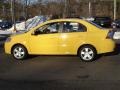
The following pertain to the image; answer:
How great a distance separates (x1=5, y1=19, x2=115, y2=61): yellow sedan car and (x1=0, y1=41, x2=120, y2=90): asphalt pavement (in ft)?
1.07

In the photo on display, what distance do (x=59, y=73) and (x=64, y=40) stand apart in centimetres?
275

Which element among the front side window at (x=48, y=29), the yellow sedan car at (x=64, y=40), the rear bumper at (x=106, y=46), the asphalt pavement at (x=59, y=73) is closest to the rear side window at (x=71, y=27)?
the yellow sedan car at (x=64, y=40)

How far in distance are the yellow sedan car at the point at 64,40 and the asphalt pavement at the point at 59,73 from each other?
327mm

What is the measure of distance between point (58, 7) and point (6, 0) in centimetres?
743

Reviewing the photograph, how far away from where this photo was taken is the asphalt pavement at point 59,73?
30.8ft

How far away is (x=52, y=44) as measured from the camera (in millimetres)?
14000

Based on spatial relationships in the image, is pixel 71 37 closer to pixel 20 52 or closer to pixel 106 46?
pixel 106 46

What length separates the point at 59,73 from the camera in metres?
11.3

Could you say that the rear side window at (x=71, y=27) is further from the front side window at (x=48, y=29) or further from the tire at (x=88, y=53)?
the tire at (x=88, y=53)

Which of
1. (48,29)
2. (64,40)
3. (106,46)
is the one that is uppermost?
(48,29)

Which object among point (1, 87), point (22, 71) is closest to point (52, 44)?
point (22, 71)

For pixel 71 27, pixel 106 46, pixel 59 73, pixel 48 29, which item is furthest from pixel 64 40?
pixel 59 73

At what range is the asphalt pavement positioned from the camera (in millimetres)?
9391

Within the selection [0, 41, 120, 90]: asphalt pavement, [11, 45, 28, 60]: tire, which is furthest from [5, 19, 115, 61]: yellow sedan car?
[0, 41, 120, 90]: asphalt pavement
